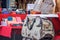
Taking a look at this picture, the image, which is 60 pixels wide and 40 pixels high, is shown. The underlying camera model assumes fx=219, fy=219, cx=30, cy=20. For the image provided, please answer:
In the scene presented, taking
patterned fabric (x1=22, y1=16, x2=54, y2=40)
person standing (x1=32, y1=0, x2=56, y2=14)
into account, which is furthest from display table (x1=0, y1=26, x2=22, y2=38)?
patterned fabric (x1=22, y1=16, x2=54, y2=40)

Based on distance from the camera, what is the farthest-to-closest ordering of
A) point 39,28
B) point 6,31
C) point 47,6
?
point 6,31 → point 47,6 → point 39,28

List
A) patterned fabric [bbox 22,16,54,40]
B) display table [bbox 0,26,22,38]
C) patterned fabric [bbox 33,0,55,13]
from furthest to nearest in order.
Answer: display table [bbox 0,26,22,38] → patterned fabric [bbox 33,0,55,13] → patterned fabric [bbox 22,16,54,40]

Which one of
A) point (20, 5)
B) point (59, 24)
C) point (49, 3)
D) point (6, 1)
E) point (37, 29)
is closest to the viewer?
point (37, 29)

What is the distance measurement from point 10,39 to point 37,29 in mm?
1232

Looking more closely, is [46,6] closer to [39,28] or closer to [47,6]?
[47,6]

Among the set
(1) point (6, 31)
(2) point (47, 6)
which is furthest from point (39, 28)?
(1) point (6, 31)

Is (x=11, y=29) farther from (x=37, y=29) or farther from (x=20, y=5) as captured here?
(x=20, y=5)

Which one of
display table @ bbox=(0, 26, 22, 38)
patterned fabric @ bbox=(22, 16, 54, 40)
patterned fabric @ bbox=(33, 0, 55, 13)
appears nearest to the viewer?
patterned fabric @ bbox=(22, 16, 54, 40)

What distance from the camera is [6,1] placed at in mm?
7750

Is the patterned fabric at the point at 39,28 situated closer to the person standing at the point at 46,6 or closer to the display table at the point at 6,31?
the person standing at the point at 46,6

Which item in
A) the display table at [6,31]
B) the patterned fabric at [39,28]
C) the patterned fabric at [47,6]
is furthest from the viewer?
the display table at [6,31]

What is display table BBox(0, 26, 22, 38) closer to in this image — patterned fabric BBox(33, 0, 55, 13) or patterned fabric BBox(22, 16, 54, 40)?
patterned fabric BBox(33, 0, 55, 13)

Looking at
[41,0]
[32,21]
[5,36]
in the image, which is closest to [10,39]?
[5,36]

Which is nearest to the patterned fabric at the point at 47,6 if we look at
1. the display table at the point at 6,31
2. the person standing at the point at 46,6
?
the person standing at the point at 46,6
